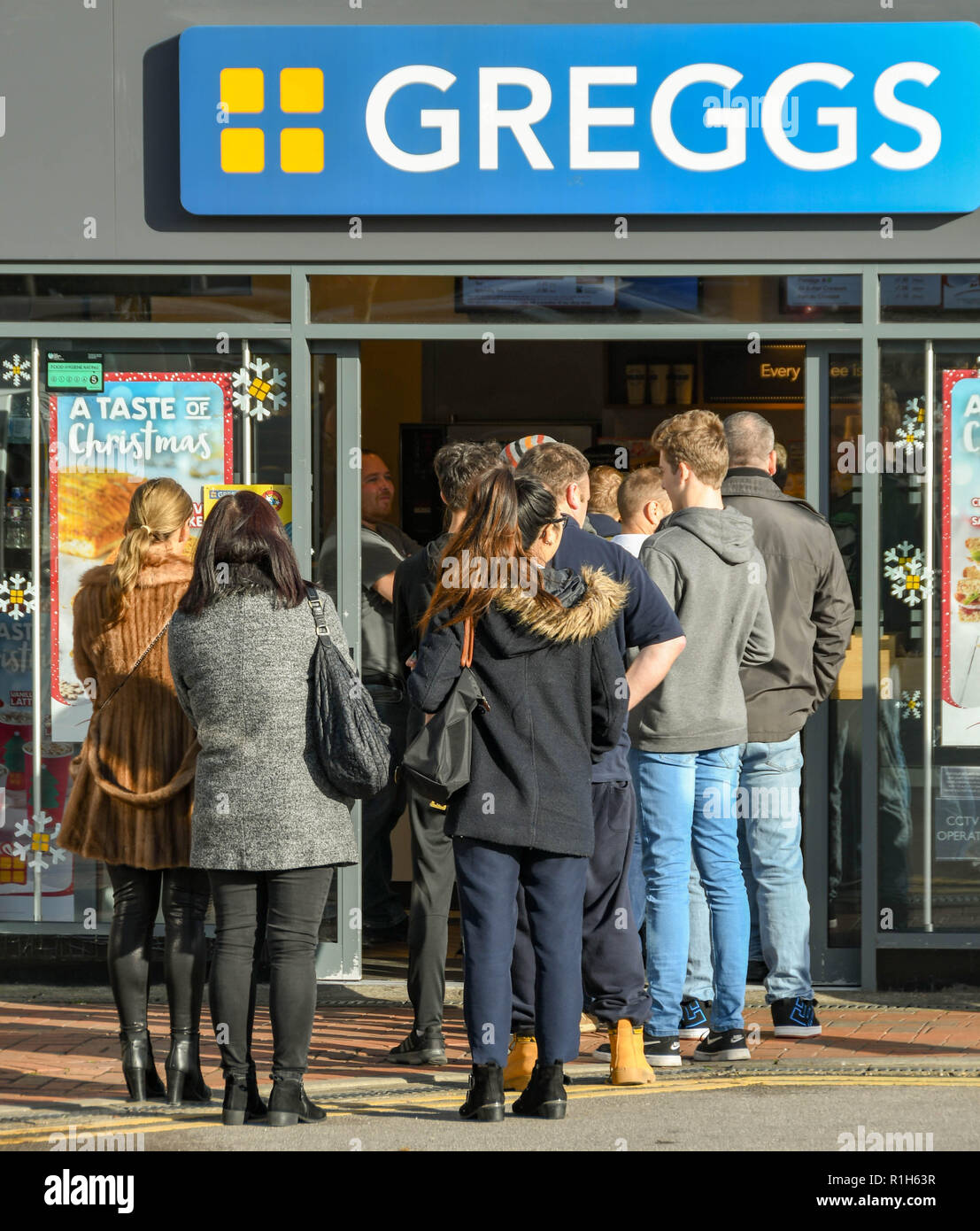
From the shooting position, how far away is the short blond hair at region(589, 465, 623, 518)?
25.9 feet

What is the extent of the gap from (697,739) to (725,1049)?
3.55ft

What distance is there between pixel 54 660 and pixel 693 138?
3.43 metres

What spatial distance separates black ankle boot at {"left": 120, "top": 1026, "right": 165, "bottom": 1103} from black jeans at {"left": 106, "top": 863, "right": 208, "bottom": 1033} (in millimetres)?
28

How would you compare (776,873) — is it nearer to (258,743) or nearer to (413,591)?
(413,591)

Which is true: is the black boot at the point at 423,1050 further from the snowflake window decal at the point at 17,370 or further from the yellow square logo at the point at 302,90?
the yellow square logo at the point at 302,90

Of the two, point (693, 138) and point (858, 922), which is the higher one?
point (693, 138)

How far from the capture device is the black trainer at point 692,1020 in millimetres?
6176

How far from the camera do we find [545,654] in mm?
4941

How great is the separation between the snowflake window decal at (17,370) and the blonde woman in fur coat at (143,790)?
2.12 metres

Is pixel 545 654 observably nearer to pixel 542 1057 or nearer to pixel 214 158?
pixel 542 1057

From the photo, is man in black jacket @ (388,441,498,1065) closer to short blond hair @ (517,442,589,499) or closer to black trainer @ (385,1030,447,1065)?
black trainer @ (385,1030,447,1065)

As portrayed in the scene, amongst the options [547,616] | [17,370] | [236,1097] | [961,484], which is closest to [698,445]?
[547,616]

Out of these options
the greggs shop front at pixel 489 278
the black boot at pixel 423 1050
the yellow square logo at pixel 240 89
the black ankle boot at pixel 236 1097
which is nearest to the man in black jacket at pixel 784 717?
the greggs shop front at pixel 489 278

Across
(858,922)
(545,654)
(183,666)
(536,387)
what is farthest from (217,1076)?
(536,387)
